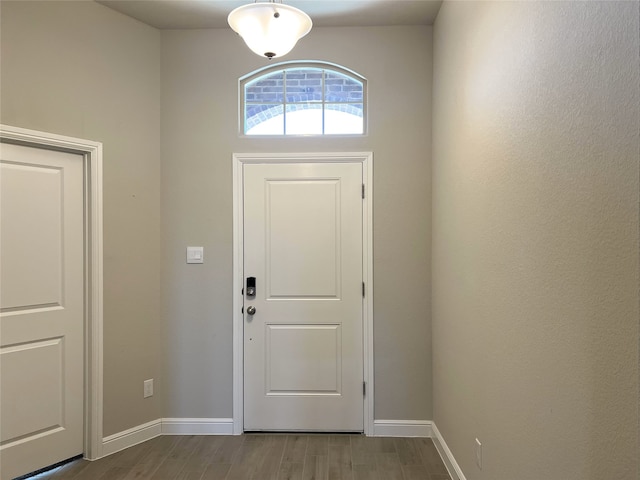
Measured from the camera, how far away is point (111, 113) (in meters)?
2.50

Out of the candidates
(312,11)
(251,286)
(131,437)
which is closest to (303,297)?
(251,286)

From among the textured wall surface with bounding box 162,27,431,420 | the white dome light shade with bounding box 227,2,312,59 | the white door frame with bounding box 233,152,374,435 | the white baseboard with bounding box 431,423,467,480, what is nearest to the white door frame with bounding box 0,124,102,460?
the textured wall surface with bounding box 162,27,431,420

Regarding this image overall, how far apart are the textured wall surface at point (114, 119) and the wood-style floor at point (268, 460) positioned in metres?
0.26

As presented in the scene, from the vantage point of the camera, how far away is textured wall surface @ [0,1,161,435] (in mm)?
2154

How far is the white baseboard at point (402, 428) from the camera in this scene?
2.67 metres

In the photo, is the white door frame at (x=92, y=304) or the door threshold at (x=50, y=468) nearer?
the door threshold at (x=50, y=468)

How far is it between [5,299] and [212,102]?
5.86 feet

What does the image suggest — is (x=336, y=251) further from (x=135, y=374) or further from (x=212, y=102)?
(x=135, y=374)

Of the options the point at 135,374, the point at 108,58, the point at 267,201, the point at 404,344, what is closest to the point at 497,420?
the point at 404,344

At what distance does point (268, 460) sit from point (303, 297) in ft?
3.48

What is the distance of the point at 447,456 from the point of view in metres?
2.28

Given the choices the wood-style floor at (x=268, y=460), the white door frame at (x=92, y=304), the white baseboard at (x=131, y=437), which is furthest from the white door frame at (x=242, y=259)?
the white door frame at (x=92, y=304)

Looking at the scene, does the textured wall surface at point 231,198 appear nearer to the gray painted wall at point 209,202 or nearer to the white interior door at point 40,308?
the gray painted wall at point 209,202

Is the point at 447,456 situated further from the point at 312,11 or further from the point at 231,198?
the point at 312,11
